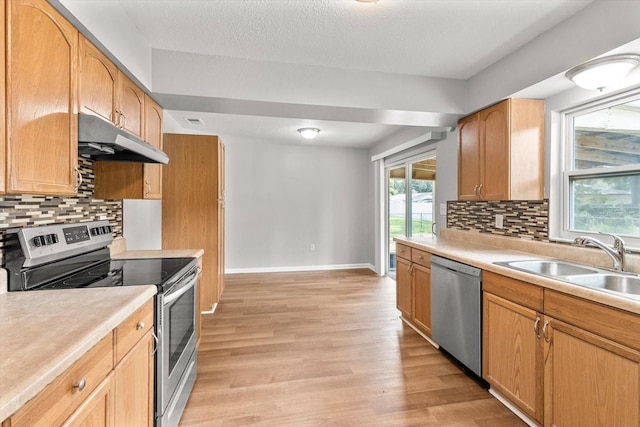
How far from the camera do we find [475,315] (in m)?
2.15

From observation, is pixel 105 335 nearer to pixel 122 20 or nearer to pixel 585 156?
pixel 122 20

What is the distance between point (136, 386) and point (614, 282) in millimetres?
2548

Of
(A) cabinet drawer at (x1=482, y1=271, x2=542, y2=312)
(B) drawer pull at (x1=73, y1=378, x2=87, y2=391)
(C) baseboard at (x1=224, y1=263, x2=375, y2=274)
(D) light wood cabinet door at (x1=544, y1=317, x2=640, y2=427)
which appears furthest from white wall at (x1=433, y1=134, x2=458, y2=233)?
(B) drawer pull at (x1=73, y1=378, x2=87, y2=391)

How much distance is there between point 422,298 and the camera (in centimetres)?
289

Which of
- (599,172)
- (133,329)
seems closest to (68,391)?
(133,329)

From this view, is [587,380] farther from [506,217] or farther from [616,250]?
[506,217]

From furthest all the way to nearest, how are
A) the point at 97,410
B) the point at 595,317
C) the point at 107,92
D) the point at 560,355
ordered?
the point at 107,92
the point at 560,355
the point at 595,317
the point at 97,410

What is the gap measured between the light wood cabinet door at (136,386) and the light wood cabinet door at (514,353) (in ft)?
6.62

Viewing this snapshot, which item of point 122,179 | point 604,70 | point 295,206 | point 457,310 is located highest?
point 604,70

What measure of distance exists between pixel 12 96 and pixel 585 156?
331 cm

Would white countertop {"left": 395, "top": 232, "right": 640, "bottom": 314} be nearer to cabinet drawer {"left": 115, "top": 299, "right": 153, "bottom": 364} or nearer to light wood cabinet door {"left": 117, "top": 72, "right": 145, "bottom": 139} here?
cabinet drawer {"left": 115, "top": 299, "right": 153, "bottom": 364}

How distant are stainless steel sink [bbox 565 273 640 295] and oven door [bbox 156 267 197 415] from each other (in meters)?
2.15

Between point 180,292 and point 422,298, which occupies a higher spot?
point 180,292

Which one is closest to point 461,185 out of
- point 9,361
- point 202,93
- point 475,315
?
point 475,315
